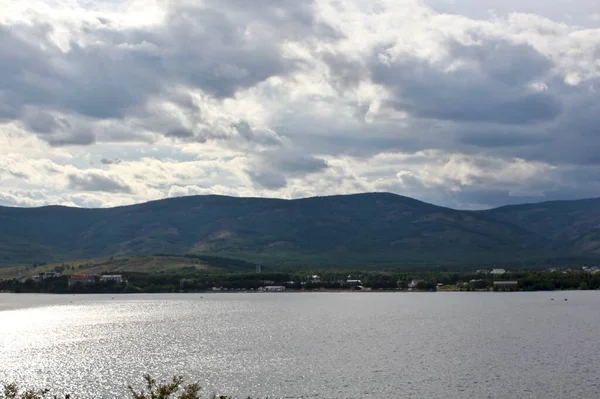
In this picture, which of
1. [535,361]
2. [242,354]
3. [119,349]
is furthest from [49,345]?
[535,361]

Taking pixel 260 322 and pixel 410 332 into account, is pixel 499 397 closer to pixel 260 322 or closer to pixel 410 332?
pixel 410 332

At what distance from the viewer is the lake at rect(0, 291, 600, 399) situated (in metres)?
98.9

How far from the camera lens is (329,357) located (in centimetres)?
12744

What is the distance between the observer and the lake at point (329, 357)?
98.9m

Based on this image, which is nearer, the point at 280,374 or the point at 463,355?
the point at 280,374

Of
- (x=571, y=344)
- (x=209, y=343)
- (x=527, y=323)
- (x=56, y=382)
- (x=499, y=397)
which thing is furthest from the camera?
(x=527, y=323)

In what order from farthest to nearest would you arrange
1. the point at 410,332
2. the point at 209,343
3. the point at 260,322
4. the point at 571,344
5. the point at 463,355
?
the point at 260,322 < the point at 410,332 < the point at 209,343 < the point at 571,344 < the point at 463,355

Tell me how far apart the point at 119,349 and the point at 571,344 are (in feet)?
282

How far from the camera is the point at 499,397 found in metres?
91.6

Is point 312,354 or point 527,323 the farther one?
point 527,323

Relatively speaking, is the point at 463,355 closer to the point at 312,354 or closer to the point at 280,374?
the point at 312,354

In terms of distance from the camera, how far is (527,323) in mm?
179375

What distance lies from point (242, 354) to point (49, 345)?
48.1m

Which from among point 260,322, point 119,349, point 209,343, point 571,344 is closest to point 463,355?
point 571,344
